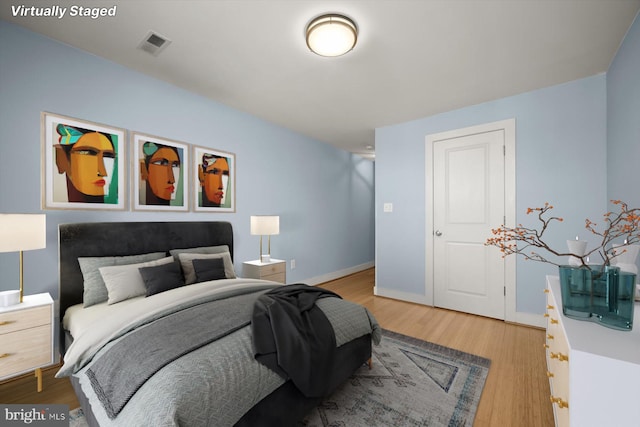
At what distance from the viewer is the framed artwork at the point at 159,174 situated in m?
2.61

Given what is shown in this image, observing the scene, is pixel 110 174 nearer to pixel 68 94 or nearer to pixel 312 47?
pixel 68 94

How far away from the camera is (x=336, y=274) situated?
5070 mm

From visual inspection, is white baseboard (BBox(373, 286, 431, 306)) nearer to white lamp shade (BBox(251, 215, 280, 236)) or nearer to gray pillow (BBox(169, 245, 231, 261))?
white lamp shade (BBox(251, 215, 280, 236))

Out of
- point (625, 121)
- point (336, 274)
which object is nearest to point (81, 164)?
point (336, 274)

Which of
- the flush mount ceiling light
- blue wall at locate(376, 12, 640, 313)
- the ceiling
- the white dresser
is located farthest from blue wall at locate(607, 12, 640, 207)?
the flush mount ceiling light

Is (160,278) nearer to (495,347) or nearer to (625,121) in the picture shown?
(495,347)

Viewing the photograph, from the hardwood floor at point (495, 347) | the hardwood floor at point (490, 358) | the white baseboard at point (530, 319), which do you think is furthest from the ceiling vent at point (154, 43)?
the white baseboard at point (530, 319)

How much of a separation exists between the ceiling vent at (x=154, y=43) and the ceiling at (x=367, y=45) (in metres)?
0.04

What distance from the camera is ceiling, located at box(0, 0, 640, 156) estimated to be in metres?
1.80

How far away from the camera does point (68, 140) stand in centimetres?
221

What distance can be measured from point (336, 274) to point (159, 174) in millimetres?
3382

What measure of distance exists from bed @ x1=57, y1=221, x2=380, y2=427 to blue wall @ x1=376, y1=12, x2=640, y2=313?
213 cm

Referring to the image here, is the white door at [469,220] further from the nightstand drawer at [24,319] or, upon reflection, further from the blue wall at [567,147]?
the nightstand drawer at [24,319]

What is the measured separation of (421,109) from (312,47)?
1.89 meters
